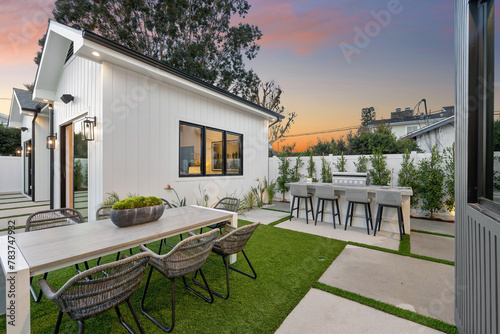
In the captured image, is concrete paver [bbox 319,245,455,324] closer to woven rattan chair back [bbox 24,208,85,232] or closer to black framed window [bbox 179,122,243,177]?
woven rattan chair back [bbox 24,208,85,232]

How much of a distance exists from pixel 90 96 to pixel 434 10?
6.43 metres

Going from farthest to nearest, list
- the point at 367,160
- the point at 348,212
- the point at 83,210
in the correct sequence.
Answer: the point at 367,160, the point at 348,212, the point at 83,210

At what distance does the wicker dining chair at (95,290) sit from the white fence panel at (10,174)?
40.6 feet

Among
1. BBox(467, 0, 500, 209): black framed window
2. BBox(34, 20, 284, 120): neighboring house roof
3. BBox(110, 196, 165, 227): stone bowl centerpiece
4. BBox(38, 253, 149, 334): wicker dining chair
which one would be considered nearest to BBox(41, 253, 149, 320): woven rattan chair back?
BBox(38, 253, 149, 334): wicker dining chair

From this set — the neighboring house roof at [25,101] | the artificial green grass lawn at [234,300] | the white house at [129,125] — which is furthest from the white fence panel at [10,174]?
the artificial green grass lawn at [234,300]

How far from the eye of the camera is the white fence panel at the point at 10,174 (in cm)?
952

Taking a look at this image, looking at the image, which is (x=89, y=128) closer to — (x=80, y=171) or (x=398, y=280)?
(x=80, y=171)

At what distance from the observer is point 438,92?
180 inches

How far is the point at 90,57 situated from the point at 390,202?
5883mm

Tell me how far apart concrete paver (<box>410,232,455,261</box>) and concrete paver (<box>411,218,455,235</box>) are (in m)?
0.45

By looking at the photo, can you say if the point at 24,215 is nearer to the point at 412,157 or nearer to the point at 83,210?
the point at 83,210

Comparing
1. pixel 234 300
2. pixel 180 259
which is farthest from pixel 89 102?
pixel 234 300

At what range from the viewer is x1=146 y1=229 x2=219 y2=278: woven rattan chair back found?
1781mm

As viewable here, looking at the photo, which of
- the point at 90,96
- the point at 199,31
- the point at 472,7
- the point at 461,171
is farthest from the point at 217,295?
the point at 199,31
